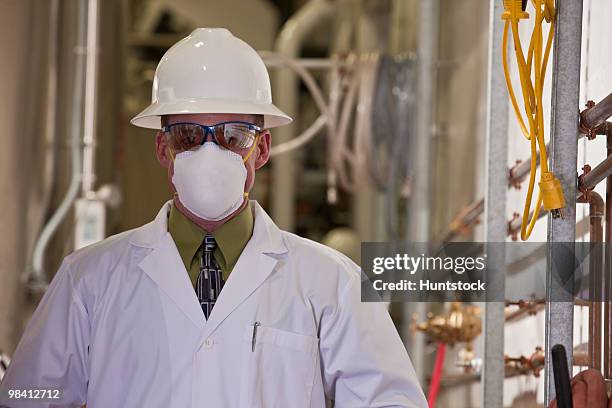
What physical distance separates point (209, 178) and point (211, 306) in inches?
7.6

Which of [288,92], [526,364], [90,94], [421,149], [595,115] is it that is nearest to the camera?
[595,115]

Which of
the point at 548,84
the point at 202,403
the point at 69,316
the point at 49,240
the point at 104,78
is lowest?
the point at 202,403

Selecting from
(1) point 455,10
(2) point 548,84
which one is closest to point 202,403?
(2) point 548,84

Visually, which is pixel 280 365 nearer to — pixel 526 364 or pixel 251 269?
pixel 251 269

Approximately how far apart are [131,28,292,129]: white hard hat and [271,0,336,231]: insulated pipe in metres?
2.23

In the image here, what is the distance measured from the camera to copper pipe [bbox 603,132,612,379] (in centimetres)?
138

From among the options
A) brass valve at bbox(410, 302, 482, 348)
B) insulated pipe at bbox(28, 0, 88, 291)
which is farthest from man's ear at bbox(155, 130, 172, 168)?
brass valve at bbox(410, 302, 482, 348)

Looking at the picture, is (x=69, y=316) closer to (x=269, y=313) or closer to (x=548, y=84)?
(x=269, y=313)

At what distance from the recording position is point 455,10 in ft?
11.3

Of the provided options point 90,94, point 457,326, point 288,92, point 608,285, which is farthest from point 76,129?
point 288,92

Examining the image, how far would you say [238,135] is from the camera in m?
1.44

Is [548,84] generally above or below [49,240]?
above

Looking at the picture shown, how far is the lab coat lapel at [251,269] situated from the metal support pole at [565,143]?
39 centimetres

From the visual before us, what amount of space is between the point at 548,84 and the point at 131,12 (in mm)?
4805
